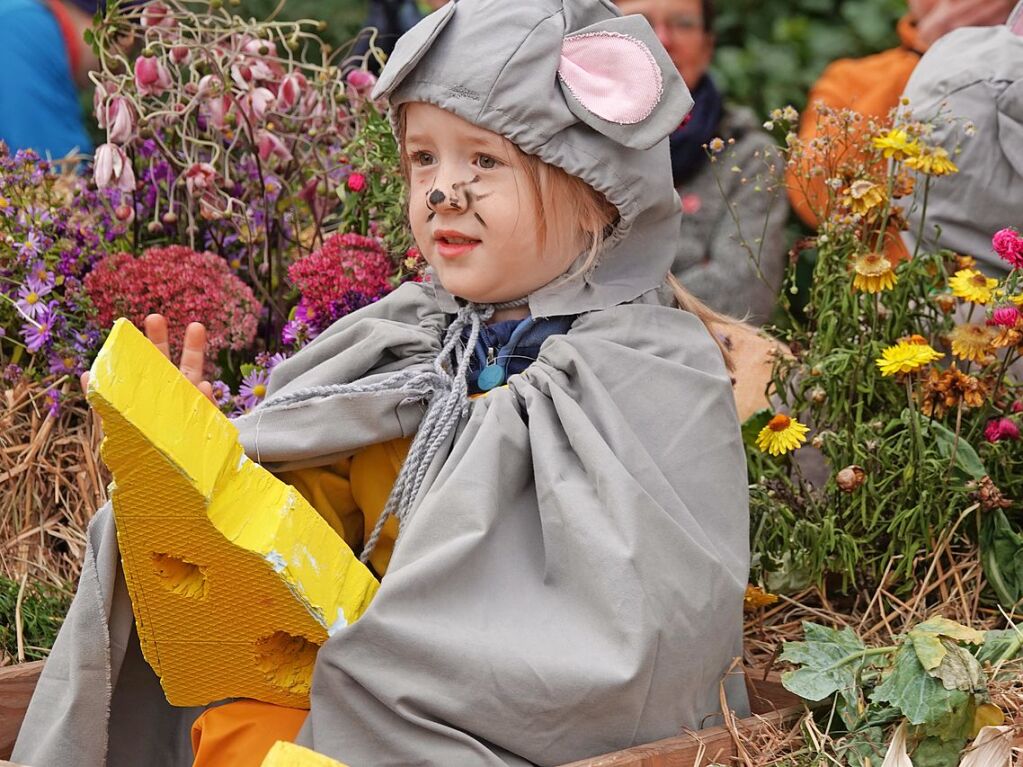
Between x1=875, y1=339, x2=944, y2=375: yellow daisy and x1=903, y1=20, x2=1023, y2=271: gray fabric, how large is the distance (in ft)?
1.85

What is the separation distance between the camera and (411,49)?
198 cm

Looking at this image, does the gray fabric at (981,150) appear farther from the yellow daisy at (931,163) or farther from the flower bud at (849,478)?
the flower bud at (849,478)

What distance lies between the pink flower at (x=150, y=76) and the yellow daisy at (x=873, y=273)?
135 centimetres

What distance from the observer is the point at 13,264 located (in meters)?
2.64

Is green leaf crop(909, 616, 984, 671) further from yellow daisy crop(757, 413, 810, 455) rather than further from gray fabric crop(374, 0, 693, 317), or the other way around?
gray fabric crop(374, 0, 693, 317)

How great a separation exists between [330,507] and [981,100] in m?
1.56

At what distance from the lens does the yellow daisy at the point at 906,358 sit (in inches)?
88.4

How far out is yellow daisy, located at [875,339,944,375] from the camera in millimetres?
2244

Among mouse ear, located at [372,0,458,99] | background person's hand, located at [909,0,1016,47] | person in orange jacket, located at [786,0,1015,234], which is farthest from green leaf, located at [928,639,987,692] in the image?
background person's hand, located at [909,0,1016,47]

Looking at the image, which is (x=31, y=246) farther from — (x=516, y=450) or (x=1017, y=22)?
(x=1017, y=22)

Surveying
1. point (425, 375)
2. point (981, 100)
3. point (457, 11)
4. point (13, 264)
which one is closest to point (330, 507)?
point (425, 375)

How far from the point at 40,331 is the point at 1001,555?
1762 mm

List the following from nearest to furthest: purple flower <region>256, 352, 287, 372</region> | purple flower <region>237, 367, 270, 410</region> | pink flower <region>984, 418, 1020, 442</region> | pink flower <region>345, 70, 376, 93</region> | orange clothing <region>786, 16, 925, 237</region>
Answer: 1. pink flower <region>984, 418, 1020, 442</region>
2. purple flower <region>237, 367, 270, 410</region>
3. purple flower <region>256, 352, 287, 372</region>
4. pink flower <region>345, 70, 376, 93</region>
5. orange clothing <region>786, 16, 925, 237</region>

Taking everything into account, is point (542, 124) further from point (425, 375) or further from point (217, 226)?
point (217, 226)
